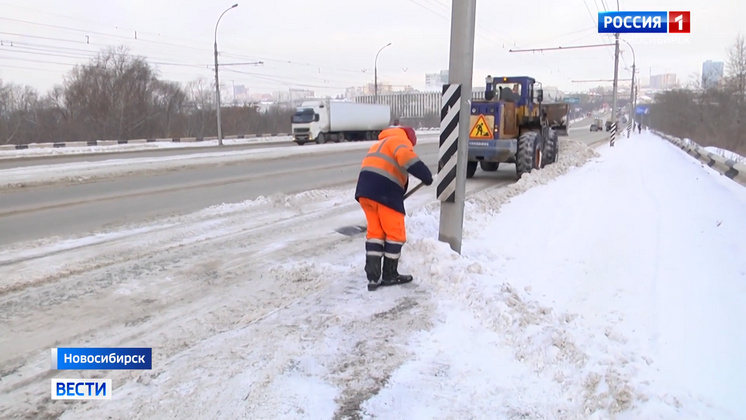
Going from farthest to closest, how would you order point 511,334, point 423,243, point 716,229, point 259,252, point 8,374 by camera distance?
point 716,229 → point 259,252 → point 423,243 → point 511,334 → point 8,374

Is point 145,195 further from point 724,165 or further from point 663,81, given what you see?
point 663,81

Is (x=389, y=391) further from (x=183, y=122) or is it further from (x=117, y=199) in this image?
(x=183, y=122)

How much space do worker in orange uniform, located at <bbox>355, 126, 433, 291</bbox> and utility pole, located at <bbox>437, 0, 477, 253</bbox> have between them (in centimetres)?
94

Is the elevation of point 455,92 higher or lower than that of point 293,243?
higher

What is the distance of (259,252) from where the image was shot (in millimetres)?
7203

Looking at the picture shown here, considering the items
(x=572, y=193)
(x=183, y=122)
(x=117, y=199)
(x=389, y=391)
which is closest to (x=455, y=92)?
(x=389, y=391)

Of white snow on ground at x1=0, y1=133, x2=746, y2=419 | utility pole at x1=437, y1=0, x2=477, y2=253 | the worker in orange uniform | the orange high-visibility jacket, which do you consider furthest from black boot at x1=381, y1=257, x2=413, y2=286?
utility pole at x1=437, y1=0, x2=477, y2=253

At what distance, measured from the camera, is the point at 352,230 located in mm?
8656

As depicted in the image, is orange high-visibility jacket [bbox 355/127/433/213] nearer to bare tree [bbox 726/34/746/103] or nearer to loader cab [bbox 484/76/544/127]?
loader cab [bbox 484/76/544/127]

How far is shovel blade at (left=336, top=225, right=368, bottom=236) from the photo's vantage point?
8.43 metres

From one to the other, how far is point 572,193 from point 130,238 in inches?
355

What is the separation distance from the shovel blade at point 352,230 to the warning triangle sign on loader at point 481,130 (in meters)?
6.80

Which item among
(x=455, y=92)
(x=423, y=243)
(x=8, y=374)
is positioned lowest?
(x=8, y=374)

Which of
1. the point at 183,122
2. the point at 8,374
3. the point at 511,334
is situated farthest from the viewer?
the point at 183,122
